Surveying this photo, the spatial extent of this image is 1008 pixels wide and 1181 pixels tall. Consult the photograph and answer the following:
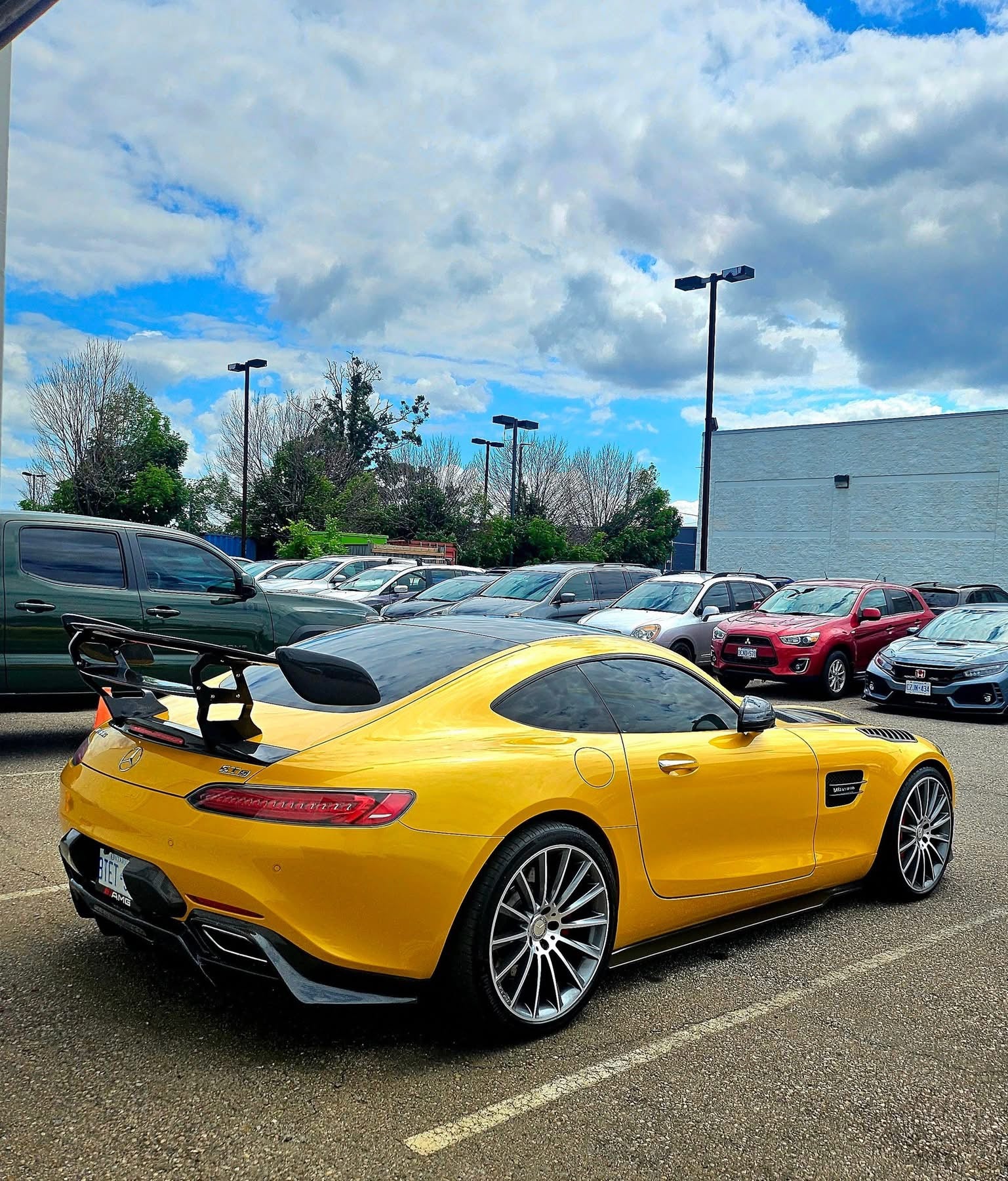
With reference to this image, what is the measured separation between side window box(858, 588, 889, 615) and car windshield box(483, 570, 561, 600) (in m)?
4.59

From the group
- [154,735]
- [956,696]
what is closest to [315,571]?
[956,696]

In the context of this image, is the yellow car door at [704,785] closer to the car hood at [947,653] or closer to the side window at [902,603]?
the car hood at [947,653]

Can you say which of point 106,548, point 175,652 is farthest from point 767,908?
point 106,548

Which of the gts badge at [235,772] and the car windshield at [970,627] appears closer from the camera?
the gts badge at [235,772]

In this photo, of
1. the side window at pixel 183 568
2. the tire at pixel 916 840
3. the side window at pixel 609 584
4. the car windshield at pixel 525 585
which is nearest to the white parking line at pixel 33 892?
the tire at pixel 916 840

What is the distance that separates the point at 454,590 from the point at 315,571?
713 cm

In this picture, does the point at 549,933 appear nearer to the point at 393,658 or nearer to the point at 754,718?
the point at 393,658

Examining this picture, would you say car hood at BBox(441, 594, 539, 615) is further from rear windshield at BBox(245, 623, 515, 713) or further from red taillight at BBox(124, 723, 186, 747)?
red taillight at BBox(124, 723, 186, 747)

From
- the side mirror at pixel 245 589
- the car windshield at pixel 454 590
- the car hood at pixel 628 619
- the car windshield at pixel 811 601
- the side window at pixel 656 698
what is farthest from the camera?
the car windshield at pixel 454 590

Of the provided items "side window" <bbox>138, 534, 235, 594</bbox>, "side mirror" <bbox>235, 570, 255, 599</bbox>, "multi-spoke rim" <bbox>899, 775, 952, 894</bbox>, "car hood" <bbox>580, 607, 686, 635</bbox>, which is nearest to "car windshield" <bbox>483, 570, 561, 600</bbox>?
"car hood" <bbox>580, 607, 686, 635</bbox>

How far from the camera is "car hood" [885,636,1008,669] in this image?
41.3 feet

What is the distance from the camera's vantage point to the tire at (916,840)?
16.8 ft

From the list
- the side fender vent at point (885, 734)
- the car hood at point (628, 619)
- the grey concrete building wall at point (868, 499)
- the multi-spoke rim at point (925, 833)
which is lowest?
the multi-spoke rim at point (925, 833)

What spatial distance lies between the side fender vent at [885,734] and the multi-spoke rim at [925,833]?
222 millimetres
